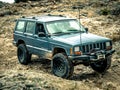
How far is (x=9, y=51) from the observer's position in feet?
66.2

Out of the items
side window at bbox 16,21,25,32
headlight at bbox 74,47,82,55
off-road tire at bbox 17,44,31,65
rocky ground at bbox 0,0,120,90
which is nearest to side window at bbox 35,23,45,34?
side window at bbox 16,21,25,32

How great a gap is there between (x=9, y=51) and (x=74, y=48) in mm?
8710

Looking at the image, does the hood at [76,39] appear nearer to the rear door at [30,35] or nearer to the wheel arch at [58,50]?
the wheel arch at [58,50]

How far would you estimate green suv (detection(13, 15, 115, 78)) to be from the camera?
40.3 ft

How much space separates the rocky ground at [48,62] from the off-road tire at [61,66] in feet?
1.22

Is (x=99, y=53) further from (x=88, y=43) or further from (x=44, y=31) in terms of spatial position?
(x=44, y=31)

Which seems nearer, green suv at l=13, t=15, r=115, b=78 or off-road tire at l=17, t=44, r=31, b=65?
green suv at l=13, t=15, r=115, b=78

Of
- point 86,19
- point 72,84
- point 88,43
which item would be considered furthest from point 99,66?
point 86,19

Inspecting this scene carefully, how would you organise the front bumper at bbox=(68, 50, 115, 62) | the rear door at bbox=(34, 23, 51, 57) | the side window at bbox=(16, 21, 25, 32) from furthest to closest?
the side window at bbox=(16, 21, 25, 32), the rear door at bbox=(34, 23, 51, 57), the front bumper at bbox=(68, 50, 115, 62)

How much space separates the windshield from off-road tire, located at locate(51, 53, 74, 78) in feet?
4.05

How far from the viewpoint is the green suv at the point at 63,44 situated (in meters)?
12.3

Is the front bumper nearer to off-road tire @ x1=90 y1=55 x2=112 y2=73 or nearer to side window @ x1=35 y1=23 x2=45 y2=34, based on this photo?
off-road tire @ x1=90 y1=55 x2=112 y2=73

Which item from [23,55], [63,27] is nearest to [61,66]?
[63,27]

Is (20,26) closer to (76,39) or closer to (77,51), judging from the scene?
(76,39)
